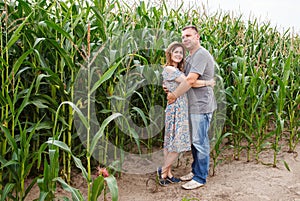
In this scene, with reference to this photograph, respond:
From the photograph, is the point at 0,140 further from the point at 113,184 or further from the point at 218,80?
the point at 218,80

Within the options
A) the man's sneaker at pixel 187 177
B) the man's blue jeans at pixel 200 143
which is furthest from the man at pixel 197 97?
the man's sneaker at pixel 187 177

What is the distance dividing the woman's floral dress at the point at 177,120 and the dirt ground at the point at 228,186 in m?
0.44

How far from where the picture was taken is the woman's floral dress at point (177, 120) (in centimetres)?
332

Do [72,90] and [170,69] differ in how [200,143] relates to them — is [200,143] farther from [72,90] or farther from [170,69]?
[72,90]

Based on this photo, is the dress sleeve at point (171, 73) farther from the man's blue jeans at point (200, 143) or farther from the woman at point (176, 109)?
the man's blue jeans at point (200, 143)

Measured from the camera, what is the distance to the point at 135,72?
361 centimetres

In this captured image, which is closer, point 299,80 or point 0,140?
point 0,140

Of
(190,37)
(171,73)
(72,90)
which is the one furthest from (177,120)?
(72,90)

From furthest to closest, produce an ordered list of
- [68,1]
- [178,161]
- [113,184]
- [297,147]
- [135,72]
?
1. [297,147]
2. [178,161]
3. [135,72]
4. [68,1]
5. [113,184]

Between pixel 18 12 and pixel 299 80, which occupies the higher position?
pixel 18 12

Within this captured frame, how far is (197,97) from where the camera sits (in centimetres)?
338

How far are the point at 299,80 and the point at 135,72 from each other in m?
2.67

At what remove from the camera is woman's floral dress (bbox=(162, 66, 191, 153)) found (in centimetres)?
332

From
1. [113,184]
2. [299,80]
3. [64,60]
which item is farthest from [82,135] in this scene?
[299,80]
